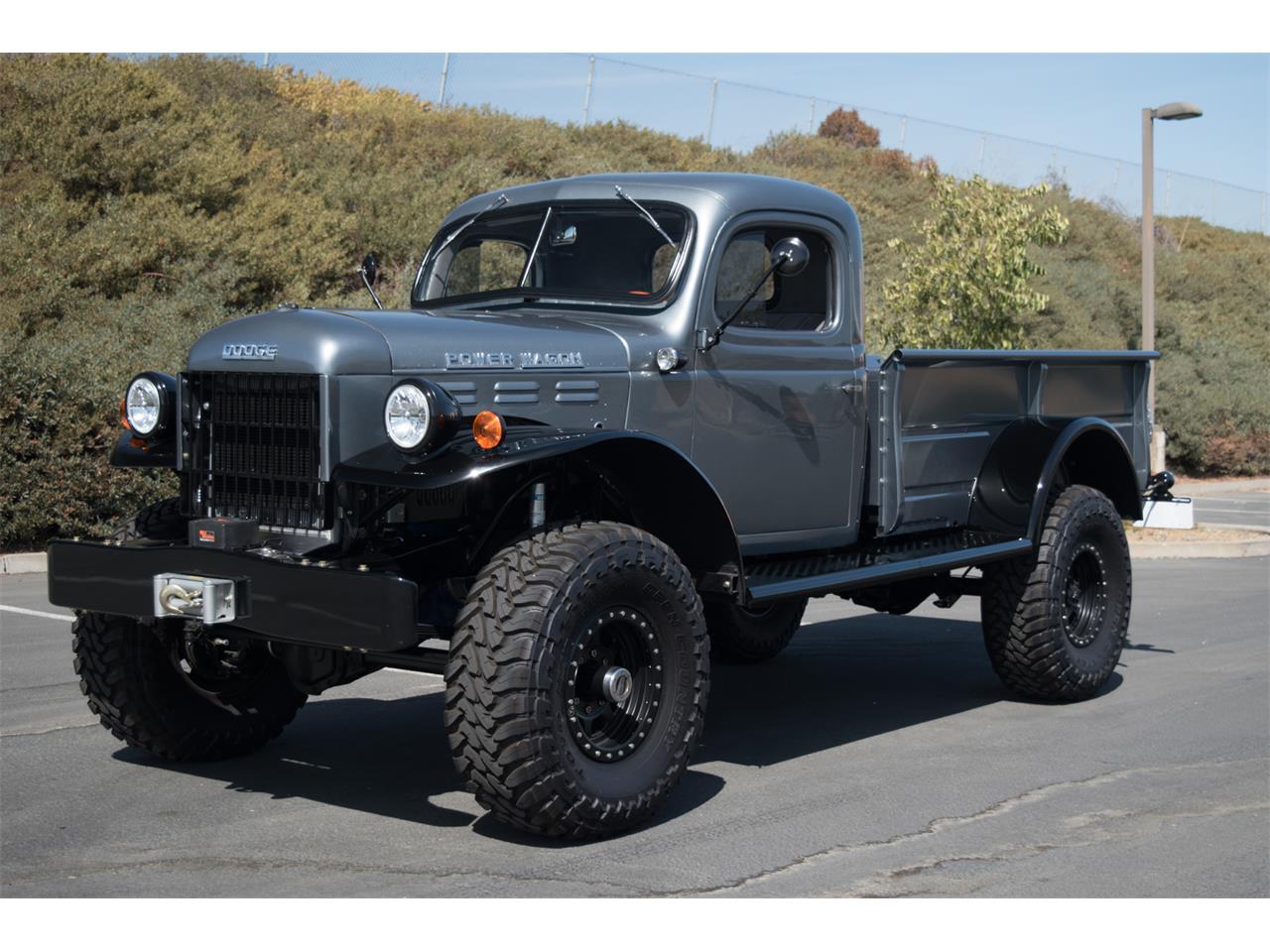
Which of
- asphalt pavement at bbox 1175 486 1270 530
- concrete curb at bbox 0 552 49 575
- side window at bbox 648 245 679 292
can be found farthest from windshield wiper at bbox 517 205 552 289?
asphalt pavement at bbox 1175 486 1270 530

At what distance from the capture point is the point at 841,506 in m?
6.47

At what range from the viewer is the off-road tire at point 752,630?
26.1 ft

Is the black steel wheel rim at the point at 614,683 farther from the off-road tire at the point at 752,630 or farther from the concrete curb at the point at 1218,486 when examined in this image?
the concrete curb at the point at 1218,486

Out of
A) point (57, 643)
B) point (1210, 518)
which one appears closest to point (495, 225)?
point (57, 643)

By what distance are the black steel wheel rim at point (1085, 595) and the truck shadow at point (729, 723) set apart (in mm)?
437

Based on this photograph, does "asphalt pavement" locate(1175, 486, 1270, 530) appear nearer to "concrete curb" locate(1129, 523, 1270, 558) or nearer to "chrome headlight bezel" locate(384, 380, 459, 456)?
"concrete curb" locate(1129, 523, 1270, 558)

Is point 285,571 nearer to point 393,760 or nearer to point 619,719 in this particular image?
point 619,719

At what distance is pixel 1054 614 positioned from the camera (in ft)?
23.0

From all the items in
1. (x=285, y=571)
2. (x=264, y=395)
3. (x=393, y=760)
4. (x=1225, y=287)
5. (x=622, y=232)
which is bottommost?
(x=393, y=760)

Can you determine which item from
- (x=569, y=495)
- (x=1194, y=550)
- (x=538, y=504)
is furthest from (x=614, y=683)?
(x=1194, y=550)

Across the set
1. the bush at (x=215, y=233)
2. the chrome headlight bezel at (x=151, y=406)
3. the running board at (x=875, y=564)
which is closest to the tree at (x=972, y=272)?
the bush at (x=215, y=233)

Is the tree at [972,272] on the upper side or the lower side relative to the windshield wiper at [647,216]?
upper

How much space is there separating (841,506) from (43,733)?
11.8ft

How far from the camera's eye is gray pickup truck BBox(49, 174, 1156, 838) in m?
4.59
